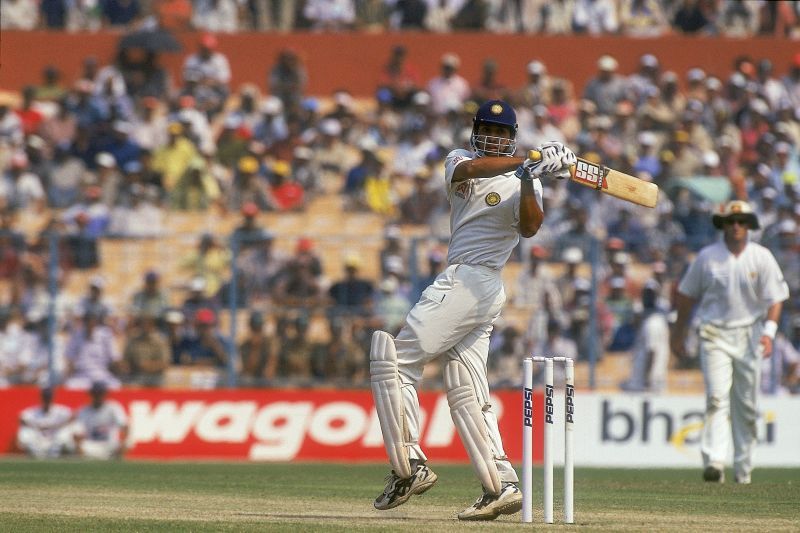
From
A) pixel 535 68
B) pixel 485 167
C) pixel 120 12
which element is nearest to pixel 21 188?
pixel 120 12

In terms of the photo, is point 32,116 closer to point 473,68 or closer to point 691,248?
point 473,68

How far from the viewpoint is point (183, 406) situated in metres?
17.3

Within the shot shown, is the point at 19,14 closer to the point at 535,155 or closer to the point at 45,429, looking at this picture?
the point at 45,429

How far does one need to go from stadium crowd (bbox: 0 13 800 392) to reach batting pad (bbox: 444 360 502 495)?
860 centimetres

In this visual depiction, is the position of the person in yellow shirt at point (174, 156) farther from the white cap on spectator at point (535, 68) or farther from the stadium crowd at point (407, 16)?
the white cap on spectator at point (535, 68)

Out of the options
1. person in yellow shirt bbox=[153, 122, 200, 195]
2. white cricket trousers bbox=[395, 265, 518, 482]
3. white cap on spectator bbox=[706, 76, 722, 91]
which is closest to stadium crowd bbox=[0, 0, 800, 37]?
white cap on spectator bbox=[706, 76, 722, 91]

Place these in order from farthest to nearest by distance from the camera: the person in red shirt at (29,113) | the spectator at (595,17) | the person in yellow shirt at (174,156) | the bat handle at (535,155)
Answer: the spectator at (595,17) < the person in red shirt at (29,113) < the person in yellow shirt at (174,156) < the bat handle at (535,155)

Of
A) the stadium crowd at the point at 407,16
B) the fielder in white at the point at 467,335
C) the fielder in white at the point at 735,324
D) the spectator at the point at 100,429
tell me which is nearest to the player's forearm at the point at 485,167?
the fielder in white at the point at 467,335

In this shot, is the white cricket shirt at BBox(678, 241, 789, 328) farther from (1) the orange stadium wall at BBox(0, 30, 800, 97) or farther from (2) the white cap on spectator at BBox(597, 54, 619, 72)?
(1) the orange stadium wall at BBox(0, 30, 800, 97)

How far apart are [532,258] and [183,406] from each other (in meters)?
4.17

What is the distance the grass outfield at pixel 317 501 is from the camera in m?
8.05

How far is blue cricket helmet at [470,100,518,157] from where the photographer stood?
8.51 metres

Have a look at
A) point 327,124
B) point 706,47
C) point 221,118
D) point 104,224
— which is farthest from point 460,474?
point 706,47

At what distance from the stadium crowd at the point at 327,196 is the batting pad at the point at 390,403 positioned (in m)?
8.68
